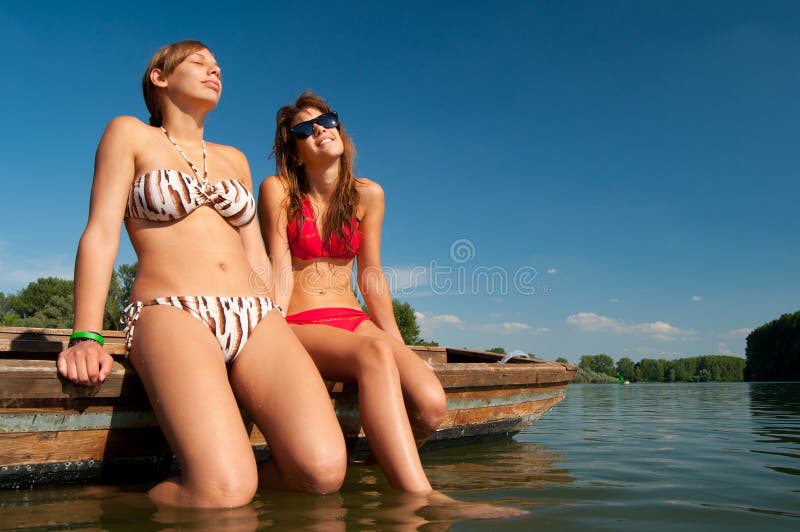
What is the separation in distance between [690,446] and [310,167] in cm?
440

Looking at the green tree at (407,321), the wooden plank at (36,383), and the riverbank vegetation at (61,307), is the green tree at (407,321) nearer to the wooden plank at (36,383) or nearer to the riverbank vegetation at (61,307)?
the riverbank vegetation at (61,307)

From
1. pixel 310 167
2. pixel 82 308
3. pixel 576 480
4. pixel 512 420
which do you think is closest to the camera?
pixel 82 308

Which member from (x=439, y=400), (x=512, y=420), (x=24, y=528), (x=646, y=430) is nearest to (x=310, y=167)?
(x=439, y=400)

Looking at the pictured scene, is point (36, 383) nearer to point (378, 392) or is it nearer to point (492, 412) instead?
point (378, 392)

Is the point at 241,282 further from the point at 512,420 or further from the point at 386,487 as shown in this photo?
the point at 512,420

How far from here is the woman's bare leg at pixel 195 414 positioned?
2492mm

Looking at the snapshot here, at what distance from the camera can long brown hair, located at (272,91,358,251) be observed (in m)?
4.17

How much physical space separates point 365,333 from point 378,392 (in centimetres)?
82

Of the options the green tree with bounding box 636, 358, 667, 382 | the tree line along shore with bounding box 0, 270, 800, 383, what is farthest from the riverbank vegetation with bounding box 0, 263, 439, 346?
the green tree with bounding box 636, 358, 667, 382

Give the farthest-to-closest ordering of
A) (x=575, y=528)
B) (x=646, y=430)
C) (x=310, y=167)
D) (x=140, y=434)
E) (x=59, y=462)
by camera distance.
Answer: (x=646, y=430), (x=310, y=167), (x=140, y=434), (x=59, y=462), (x=575, y=528)

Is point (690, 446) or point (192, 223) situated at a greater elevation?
point (192, 223)

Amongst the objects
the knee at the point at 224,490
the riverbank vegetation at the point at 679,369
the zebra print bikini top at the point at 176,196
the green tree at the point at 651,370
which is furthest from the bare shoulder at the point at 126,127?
the green tree at the point at 651,370

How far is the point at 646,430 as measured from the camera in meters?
7.31

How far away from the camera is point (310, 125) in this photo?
416cm
